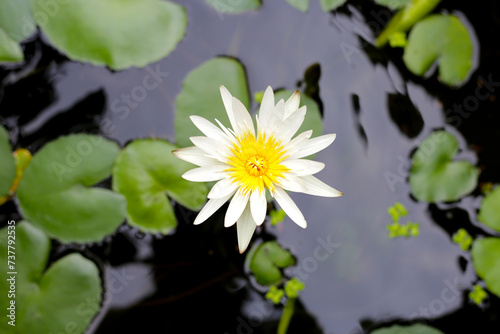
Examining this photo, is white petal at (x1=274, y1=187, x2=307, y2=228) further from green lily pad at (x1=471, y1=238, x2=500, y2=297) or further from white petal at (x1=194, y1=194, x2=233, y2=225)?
green lily pad at (x1=471, y1=238, x2=500, y2=297)

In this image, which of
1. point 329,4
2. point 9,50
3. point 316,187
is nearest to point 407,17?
point 329,4

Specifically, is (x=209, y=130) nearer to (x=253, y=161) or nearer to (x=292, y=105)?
(x=253, y=161)

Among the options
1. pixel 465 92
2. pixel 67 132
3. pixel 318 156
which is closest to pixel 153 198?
pixel 67 132

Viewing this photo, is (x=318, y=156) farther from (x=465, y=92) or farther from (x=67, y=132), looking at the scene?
(x=67, y=132)

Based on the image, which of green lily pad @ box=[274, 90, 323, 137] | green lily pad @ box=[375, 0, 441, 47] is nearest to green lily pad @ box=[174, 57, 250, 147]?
green lily pad @ box=[274, 90, 323, 137]

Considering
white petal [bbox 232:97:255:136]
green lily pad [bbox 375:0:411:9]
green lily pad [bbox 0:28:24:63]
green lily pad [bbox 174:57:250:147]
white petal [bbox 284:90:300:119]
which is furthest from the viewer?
green lily pad [bbox 375:0:411:9]

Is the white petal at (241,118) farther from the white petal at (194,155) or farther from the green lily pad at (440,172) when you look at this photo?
the green lily pad at (440,172)
